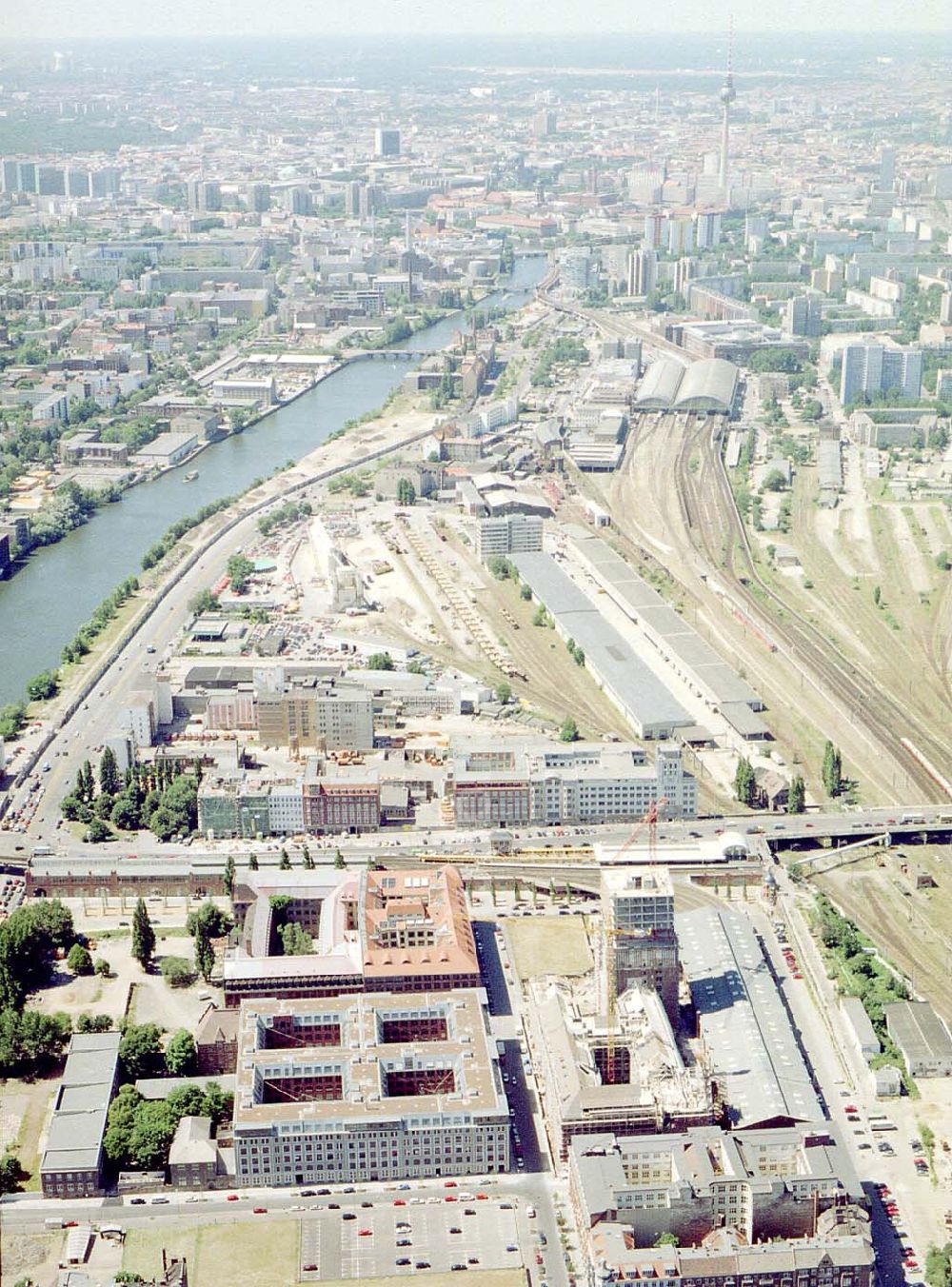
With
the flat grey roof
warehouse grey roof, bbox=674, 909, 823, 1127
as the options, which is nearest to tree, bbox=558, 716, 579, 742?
the flat grey roof

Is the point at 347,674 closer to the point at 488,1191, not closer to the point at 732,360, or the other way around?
the point at 488,1191

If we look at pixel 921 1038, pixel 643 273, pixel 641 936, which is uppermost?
pixel 643 273

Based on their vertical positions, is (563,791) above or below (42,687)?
above

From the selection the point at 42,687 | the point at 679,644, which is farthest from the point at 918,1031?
the point at 42,687

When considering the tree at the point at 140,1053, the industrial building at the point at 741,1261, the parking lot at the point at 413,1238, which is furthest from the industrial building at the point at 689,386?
the industrial building at the point at 741,1261

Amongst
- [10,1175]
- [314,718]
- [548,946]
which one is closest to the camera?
[10,1175]

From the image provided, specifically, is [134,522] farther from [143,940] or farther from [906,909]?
[906,909]

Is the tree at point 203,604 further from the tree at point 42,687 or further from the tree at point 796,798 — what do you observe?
the tree at point 796,798

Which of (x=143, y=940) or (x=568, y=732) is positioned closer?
(x=143, y=940)

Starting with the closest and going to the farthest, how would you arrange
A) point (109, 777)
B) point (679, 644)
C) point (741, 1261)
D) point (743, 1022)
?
point (741, 1261) < point (743, 1022) < point (109, 777) < point (679, 644)
